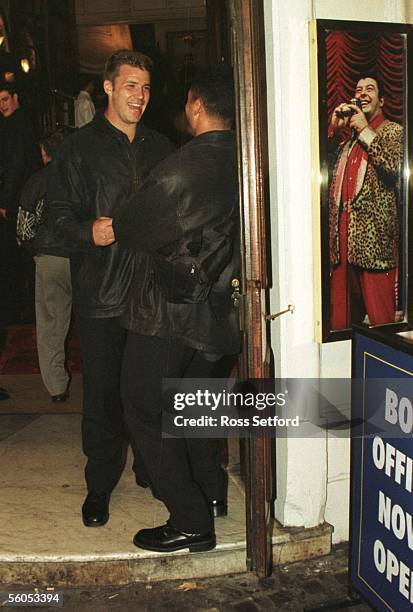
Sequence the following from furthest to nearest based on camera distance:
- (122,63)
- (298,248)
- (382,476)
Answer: (122,63) < (298,248) < (382,476)

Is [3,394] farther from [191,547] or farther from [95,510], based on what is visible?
[191,547]

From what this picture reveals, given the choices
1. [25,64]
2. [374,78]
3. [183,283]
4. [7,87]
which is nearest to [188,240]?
[183,283]

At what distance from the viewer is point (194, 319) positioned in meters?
2.84

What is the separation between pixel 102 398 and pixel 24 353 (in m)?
3.44

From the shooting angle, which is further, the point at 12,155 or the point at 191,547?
the point at 12,155

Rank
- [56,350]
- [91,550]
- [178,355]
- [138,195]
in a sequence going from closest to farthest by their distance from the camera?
[138,195]
[178,355]
[91,550]
[56,350]

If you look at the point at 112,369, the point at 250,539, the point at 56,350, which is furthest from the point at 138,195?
the point at 56,350

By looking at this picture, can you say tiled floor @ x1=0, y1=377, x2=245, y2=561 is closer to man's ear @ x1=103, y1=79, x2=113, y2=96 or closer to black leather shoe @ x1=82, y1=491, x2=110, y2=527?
black leather shoe @ x1=82, y1=491, x2=110, y2=527

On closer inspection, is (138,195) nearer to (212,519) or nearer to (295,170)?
(295,170)

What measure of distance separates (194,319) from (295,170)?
719 millimetres

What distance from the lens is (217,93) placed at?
2.77 metres

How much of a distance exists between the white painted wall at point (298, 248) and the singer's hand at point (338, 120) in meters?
0.10

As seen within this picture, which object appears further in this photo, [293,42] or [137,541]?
[137,541]

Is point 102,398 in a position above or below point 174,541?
above
